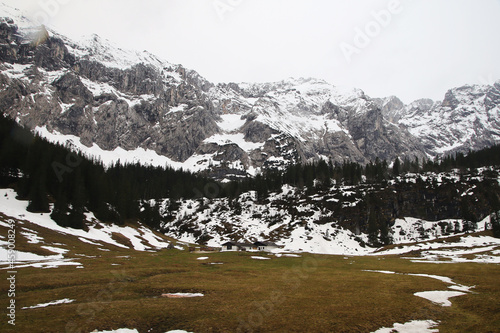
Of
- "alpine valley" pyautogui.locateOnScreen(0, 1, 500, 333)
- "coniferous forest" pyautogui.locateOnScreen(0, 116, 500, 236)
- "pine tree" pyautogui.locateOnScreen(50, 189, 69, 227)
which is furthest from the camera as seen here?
"coniferous forest" pyautogui.locateOnScreen(0, 116, 500, 236)

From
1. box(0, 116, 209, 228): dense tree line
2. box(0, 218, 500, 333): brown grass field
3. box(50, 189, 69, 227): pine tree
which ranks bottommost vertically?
box(0, 218, 500, 333): brown grass field

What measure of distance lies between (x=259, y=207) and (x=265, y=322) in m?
142

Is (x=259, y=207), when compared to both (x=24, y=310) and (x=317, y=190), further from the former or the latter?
(x=24, y=310)

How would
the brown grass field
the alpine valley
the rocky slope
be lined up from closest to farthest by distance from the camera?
1. the brown grass field
2. the alpine valley
3. the rocky slope

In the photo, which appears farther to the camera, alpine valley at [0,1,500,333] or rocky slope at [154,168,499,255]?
rocky slope at [154,168,499,255]

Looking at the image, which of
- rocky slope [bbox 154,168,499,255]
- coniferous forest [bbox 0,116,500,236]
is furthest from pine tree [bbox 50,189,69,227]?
rocky slope [bbox 154,168,499,255]

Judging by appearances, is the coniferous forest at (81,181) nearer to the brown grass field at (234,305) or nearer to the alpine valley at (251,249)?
the alpine valley at (251,249)

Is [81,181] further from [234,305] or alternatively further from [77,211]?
[234,305]

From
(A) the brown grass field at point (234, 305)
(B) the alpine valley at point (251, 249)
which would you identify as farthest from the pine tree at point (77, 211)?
(A) the brown grass field at point (234, 305)

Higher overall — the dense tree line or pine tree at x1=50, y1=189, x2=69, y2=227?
the dense tree line

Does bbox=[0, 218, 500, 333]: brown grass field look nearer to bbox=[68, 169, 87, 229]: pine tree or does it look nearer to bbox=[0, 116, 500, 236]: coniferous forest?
bbox=[68, 169, 87, 229]: pine tree

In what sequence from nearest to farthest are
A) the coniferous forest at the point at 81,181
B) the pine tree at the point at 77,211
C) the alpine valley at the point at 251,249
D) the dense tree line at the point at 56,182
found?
the alpine valley at the point at 251,249, the dense tree line at the point at 56,182, the pine tree at the point at 77,211, the coniferous forest at the point at 81,181

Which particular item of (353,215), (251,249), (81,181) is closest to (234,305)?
(251,249)

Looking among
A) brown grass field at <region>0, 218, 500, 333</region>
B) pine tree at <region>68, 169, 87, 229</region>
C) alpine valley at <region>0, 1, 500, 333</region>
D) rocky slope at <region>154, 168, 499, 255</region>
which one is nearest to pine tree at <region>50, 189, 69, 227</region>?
alpine valley at <region>0, 1, 500, 333</region>
